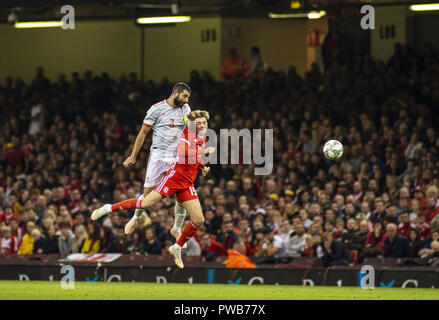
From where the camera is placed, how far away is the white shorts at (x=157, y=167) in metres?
15.7

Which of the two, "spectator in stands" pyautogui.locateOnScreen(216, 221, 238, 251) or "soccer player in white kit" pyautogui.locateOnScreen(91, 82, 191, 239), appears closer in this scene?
"soccer player in white kit" pyautogui.locateOnScreen(91, 82, 191, 239)

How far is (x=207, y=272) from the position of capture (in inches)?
767

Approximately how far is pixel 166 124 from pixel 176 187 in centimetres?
104

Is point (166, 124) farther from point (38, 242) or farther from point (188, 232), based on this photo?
point (38, 242)

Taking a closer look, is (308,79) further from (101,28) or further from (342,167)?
(101,28)

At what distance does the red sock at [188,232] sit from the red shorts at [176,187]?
0.44 m

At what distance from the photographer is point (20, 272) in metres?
20.5

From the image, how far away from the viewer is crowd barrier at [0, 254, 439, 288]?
719 inches

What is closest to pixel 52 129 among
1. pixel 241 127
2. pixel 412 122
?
pixel 241 127

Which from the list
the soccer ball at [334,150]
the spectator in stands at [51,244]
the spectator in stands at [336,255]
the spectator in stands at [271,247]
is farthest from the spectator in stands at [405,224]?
the spectator in stands at [51,244]

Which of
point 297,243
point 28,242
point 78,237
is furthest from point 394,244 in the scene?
point 28,242

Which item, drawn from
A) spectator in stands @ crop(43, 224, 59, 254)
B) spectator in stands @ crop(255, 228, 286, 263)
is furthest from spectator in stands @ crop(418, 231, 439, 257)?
spectator in stands @ crop(43, 224, 59, 254)

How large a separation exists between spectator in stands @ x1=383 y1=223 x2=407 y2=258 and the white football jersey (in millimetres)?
5514

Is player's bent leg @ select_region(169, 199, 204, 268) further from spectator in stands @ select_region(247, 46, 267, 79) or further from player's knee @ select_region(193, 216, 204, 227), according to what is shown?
spectator in stands @ select_region(247, 46, 267, 79)
